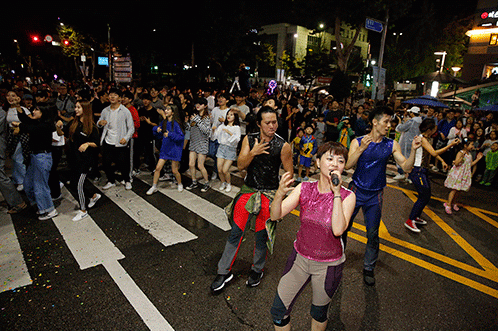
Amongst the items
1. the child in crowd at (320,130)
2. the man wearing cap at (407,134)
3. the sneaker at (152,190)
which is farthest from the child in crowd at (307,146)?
the sneaker at (152,190)

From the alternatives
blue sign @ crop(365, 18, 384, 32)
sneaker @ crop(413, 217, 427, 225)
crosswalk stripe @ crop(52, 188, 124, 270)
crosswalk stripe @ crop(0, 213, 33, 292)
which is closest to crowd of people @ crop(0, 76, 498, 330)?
sneaker @ crop(413, 217, 427, 225)

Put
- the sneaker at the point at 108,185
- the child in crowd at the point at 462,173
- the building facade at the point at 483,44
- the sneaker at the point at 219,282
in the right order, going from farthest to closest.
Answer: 1. the building facade at the point at 483,44
2. the sneaker at the point at 108,185
3. the child in crowd at the point at 462,173
4. the sneaker at the point at 219,282

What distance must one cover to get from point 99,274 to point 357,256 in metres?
3.67

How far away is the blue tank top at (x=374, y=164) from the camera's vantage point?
4051 millimetres

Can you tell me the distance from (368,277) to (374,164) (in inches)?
58.4

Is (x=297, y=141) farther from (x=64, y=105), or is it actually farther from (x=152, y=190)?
(x=64, y=105)

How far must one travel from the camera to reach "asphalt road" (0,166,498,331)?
339 centimetres

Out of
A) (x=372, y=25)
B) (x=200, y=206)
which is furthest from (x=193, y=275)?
(x=372, y=25)

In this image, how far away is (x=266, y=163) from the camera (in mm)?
3625

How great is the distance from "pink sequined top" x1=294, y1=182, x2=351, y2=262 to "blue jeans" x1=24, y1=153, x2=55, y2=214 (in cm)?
494

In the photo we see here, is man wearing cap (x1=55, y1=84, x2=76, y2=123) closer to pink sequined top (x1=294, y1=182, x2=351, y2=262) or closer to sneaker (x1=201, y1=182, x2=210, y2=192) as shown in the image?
sneaker (x1=201, y1=182, x2=210, y2=192)

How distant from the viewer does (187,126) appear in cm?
754

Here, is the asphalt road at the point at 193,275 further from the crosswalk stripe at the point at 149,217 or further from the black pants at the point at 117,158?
the black pants at the point at 117,158

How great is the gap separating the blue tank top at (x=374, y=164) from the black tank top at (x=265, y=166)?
1.21 meters
